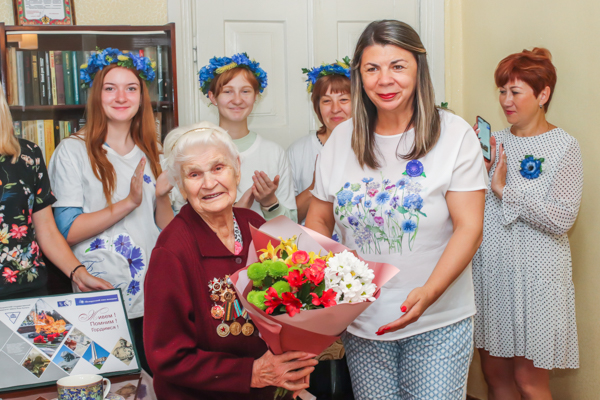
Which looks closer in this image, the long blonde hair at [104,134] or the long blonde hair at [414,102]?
the long blonde hair at [414,102]

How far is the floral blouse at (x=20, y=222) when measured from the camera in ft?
6.61

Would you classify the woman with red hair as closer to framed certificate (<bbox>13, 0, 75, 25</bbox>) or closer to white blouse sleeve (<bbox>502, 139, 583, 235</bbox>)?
white blouse sleeve (<bbox>502, 139, 583, 235</bbox>)

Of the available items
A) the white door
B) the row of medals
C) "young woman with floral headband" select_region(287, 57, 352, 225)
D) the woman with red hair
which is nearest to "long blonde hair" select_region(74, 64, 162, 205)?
"young woman with floral headband" select_region(287, 57, 352, 225)

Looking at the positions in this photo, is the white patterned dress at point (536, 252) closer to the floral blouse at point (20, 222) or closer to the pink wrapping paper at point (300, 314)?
the pink wrapping paper at point (300, 314)

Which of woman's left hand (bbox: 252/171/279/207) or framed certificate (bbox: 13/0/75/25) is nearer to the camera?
woman's left hand (bbox: 252/171/279/207)

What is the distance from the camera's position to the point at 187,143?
5.24 ft

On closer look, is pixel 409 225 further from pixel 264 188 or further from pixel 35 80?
pixel 35 80

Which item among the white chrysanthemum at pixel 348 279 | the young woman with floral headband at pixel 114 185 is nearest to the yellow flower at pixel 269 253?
the white chrysanthemum at pixel 348 279

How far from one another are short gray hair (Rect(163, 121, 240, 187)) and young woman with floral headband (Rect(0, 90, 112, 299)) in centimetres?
75

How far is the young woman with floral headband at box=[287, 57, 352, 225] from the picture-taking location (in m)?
2.90

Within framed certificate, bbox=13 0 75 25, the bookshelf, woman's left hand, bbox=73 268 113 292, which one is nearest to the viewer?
woman's left hand, bbox=73 268 113 292

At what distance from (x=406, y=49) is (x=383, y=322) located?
795 mm

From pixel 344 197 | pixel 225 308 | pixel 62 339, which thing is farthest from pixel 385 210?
pixel 62 339

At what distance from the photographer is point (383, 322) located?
65.2 inches
